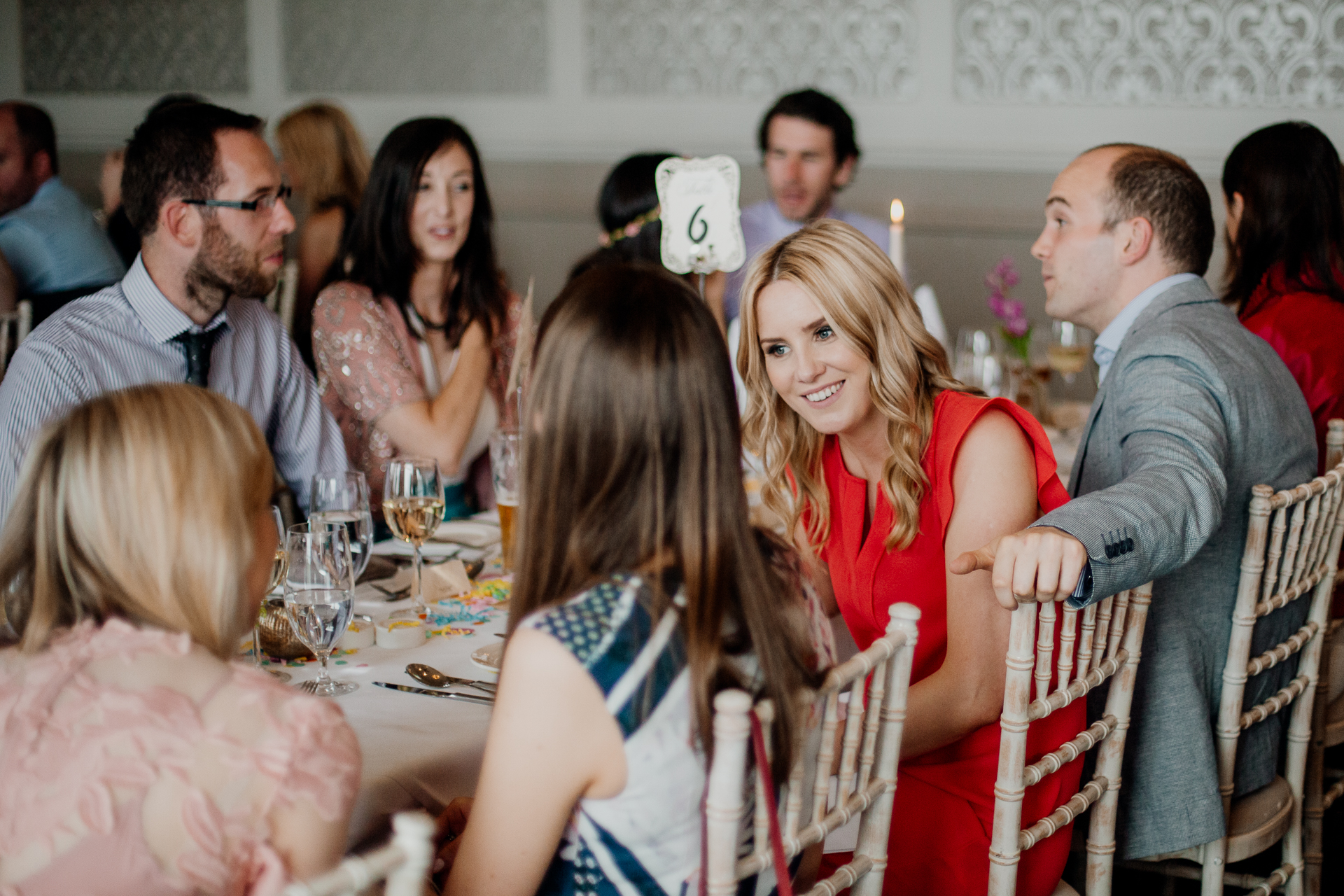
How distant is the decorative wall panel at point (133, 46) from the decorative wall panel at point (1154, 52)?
3427 millimetres

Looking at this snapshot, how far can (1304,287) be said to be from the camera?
241cm

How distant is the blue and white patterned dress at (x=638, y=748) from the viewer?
3.03 feet

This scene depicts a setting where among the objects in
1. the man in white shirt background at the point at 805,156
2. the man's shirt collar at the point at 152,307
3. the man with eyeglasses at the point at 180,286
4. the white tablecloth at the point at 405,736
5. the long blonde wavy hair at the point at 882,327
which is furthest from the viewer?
the man in white shirt background at the point at 805,156

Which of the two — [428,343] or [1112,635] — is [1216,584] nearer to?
[1112,635]

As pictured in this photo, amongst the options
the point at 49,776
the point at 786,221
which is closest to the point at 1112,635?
the point at 49,776

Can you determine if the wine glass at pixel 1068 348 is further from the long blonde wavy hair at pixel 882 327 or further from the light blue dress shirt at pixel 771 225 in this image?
the long blonde wavy hair at pixel 882 327

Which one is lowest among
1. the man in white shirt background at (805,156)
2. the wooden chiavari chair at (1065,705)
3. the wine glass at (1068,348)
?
the wooden chiavari chair at (1065,705)

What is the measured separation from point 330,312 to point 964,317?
10.0 feet

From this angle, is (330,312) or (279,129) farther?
(279,129)

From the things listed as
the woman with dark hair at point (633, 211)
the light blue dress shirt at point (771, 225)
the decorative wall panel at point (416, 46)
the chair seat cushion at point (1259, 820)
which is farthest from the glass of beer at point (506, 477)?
the decorative wall panel at point (416, 46)

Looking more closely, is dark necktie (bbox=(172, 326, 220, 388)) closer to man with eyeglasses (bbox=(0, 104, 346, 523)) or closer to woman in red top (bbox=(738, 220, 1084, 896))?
man with eyeglasses (bbox=(0, 104, 346, 523))

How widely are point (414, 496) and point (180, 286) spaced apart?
2.68 feet

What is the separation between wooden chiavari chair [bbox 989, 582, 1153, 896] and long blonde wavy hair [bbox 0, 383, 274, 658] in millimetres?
836

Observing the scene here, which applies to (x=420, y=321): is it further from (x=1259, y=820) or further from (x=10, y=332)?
(x=1259, y=820)
